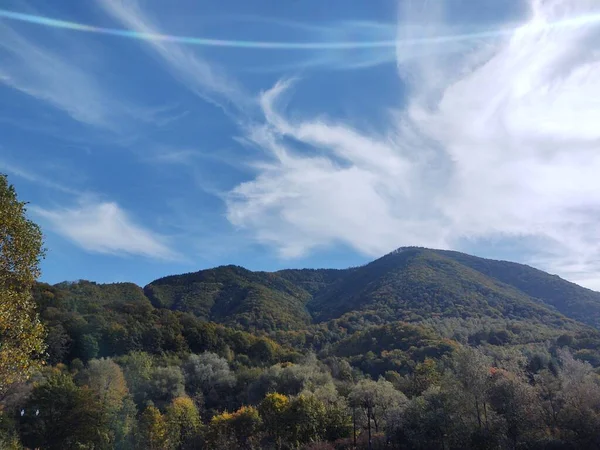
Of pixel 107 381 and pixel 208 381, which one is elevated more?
pixel 107 381

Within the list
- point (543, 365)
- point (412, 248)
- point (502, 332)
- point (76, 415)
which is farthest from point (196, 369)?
point (412, 248)

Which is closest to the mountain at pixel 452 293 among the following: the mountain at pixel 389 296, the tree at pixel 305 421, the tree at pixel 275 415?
the mountain at pixel 389 296

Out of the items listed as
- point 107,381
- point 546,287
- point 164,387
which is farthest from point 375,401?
point 546,287

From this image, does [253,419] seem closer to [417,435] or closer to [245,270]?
[417,435]

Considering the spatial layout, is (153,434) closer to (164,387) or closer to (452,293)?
(164,387)

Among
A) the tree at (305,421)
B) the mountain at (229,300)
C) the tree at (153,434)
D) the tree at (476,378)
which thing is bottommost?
the tree at (153,434)

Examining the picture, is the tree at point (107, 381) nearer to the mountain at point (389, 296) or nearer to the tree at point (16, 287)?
the tree at point (16, 287)

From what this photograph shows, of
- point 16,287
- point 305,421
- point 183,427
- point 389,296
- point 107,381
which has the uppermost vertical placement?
point 389,296
